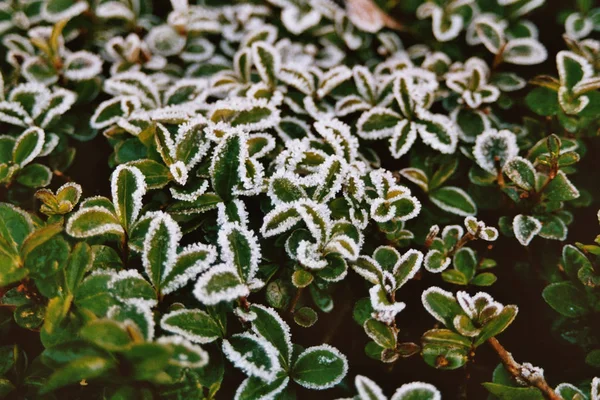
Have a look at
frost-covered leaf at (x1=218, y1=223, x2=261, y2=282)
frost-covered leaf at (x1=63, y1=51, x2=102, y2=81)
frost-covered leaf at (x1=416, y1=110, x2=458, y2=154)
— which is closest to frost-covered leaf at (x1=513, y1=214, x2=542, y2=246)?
frost-covered leaf at (x1=416, y1=110, x2=458, y2=154)

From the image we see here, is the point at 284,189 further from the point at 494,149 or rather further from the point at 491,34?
the point at 491,34

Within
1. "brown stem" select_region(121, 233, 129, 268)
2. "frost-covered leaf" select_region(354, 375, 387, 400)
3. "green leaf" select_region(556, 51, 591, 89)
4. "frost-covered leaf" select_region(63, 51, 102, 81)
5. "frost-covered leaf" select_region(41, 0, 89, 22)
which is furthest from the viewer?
"frost-covered leaf" select_region(41, 0, 89, 22)

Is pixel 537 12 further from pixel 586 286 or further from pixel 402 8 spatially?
pixel 586 286

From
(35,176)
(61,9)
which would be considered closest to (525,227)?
(35,176)

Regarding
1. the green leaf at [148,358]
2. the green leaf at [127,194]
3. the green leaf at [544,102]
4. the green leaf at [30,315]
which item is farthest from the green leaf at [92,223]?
the green leaf at [544,102]

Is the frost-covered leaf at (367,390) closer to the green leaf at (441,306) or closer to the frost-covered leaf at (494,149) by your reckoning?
the green leaf at (441,306)

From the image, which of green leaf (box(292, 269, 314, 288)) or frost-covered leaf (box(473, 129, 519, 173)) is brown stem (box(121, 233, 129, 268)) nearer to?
green leaf (box(292, 269, 314, 288))

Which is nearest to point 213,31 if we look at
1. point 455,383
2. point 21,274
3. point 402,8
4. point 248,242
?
point 402,8
